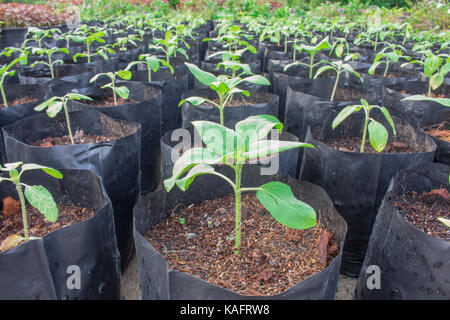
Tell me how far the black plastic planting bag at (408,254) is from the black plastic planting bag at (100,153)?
1.24 m

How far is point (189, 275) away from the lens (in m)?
0.91

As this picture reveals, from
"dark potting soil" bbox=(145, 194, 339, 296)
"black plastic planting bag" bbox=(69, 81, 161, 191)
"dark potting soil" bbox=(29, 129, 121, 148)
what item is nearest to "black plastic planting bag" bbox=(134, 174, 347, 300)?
"dark potting soil" bbox=(145, 194, 339, 296)

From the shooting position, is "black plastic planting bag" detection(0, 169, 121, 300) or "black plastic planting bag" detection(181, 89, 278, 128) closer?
"black plastic planting bag" detection(0, 169, 121, 300)

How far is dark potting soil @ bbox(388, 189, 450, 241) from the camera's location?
1.35 metres

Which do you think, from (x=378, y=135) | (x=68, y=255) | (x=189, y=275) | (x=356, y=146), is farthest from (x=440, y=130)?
(x=68, y=255)

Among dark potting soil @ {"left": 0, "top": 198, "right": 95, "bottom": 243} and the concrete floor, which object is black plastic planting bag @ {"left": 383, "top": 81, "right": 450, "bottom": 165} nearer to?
the concrete floor

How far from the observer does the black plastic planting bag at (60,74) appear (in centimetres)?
287

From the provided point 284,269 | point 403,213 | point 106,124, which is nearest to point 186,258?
point 284,269

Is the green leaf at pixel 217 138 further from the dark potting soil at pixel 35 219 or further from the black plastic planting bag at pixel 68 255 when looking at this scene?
the dark potting soil at pixel 35 219

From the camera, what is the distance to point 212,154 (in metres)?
1.00

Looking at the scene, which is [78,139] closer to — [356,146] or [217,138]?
[217,138]

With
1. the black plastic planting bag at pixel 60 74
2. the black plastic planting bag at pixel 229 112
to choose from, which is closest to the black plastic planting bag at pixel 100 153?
the black plastic planting bag at pixel 229 112

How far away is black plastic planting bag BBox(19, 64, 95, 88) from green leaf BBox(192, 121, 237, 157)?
2.31 meters
